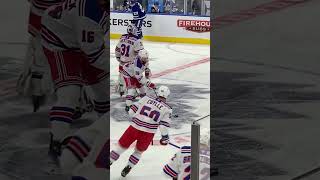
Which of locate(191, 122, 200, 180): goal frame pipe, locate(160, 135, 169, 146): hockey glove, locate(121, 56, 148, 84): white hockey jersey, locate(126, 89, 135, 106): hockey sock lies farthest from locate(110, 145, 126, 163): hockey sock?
locate(191, 122, 200, 180): goal frame pipe

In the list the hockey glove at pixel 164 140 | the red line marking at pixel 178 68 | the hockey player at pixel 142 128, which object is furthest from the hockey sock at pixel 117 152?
the red line marking at pixel 178 68

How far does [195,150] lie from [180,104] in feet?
14.8

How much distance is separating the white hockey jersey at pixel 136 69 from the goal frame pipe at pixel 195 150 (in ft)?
15.1

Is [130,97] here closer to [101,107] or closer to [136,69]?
[136,69]

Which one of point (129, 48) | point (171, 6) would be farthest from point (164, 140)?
point (171, 6)

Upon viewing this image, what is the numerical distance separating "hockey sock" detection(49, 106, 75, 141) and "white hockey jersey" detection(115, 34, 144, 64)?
476 centimetres

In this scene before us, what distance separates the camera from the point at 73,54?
1.11 m

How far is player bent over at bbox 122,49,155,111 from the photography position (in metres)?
5.63

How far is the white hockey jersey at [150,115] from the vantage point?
11.7 feet

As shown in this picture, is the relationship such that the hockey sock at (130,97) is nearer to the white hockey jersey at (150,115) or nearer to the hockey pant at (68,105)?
the white hockey jersey at (150,115)

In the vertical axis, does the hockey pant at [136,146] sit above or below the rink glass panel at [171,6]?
below

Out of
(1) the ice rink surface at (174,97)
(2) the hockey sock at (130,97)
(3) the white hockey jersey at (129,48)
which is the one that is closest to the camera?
(1) the ice rink surface at (174,97)

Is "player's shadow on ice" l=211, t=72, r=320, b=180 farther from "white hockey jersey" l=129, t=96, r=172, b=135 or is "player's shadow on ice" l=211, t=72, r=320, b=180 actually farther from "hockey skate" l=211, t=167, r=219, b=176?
"white hockey jersey" l=129, t=96, r=172, b=135

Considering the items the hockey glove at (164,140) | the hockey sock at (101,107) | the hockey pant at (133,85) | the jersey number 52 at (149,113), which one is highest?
the hockey sock at (101,107)
